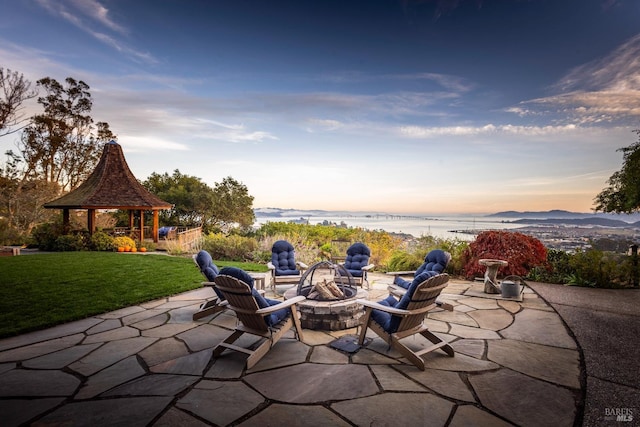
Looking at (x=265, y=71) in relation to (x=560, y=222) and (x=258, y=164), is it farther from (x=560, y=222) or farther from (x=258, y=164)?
(x=560, y=222)

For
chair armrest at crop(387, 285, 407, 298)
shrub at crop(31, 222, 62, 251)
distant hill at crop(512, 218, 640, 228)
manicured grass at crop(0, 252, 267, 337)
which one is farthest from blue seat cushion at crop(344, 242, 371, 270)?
shrub at crop(31, 222, 62, 251)

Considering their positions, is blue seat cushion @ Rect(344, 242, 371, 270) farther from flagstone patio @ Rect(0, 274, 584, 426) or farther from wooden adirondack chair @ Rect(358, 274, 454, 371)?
wooden adirondack chair @ Rect(358, 274, 454, 371)

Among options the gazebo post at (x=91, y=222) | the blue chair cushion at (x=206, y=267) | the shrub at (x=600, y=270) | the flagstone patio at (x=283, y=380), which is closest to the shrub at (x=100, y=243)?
the gazebo post at (x=91, y=222)

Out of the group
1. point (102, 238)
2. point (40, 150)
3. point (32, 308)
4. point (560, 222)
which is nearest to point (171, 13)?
point (32, 308)

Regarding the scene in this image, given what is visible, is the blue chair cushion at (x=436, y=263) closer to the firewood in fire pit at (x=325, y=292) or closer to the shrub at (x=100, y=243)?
the firewood in fire pit at (x=325, y=292)

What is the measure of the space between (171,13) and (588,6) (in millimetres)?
9324

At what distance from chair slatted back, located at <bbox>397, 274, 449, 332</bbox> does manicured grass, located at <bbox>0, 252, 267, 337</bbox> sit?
4772 mm

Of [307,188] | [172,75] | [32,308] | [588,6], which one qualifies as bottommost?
[32,308]

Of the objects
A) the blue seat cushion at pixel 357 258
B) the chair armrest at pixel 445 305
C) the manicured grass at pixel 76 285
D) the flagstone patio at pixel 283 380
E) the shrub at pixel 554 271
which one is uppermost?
the blue seat cushion at pixel 357 258

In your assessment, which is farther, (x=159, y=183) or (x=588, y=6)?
(x=159, y=183)

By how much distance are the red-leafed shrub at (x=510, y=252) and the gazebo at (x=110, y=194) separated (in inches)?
557

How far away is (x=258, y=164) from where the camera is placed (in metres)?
14.5

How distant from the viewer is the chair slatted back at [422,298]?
332cm

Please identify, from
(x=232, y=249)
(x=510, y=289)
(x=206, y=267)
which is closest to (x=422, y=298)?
(x=206, y=267)
